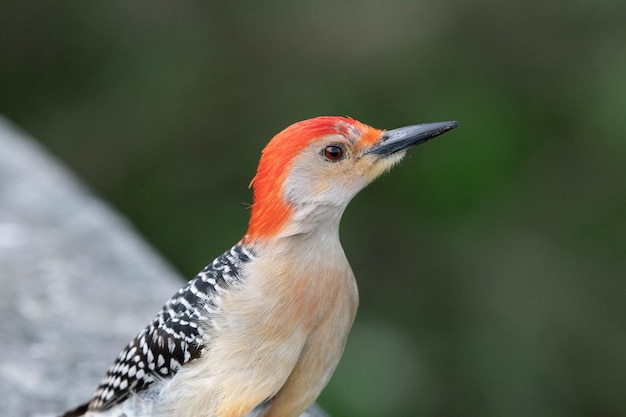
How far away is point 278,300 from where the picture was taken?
3.47 m

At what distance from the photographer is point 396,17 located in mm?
6352

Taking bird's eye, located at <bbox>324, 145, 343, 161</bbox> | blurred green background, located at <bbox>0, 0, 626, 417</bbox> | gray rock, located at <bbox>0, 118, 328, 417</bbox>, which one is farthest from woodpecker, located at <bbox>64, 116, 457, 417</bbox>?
blurred green background, located at <bbox>0, 0, 626, 417</bbox>

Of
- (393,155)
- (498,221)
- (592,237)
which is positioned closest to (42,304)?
(393,155)

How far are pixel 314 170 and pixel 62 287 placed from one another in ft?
7.18

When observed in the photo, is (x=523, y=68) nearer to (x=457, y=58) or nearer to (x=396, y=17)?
(x=457, y=58)

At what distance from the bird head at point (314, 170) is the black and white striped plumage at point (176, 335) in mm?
186

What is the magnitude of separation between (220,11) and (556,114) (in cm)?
261

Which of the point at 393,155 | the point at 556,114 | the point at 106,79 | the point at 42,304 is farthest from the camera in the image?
the point at 106,79

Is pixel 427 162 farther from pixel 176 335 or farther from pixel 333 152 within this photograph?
pixel 176 335

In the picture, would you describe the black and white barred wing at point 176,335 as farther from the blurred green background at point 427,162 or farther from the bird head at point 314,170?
the blurred green background at point 427,162

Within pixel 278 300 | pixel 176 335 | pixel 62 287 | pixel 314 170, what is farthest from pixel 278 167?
pixel 62 287

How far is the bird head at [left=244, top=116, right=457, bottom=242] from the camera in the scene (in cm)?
357

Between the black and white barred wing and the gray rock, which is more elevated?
the black and white barred wing

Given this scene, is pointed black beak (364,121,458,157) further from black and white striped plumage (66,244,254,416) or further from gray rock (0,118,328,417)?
gray rock (0,118,328,417)
